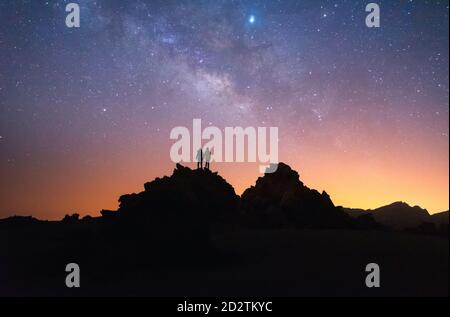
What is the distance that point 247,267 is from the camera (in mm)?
18234

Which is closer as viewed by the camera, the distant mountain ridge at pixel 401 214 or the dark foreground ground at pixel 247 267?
the dark foreground ground at pixel 247 267

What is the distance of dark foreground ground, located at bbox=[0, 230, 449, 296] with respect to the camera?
49.1 feet

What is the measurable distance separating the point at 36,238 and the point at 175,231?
15.5 metres

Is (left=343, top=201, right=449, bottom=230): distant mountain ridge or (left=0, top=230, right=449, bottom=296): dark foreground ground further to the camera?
(left=343, top=201, right=449, bottom=230): distant mountain ridge

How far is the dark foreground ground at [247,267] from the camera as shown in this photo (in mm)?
14953

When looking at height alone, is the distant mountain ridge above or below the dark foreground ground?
above

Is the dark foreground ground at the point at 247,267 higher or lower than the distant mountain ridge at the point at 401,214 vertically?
lower

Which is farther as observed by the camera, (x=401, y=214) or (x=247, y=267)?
(x=401, y=214)

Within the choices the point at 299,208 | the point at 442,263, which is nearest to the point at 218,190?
the point at 299,208
